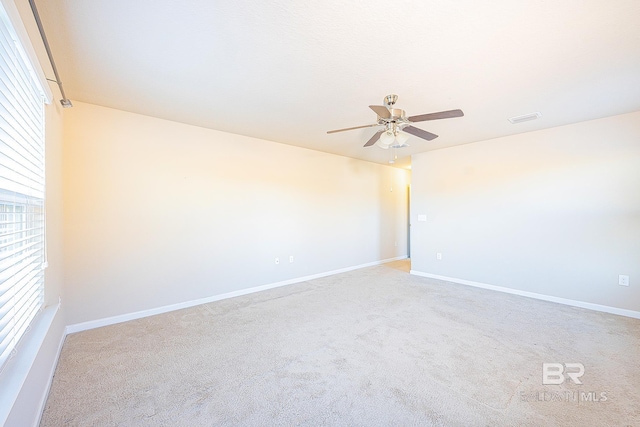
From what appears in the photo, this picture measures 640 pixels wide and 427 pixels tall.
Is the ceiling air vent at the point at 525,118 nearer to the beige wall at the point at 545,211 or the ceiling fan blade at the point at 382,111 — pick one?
the beige wall at the point at 545,211

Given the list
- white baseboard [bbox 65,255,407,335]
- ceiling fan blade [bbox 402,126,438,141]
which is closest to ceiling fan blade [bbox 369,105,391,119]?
ceiling fan blade [bbox 402,126,438,141]

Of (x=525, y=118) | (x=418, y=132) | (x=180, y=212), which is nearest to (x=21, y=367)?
(x=180, y=212)

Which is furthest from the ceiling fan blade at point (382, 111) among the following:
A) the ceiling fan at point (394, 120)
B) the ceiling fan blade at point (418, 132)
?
the ceiling fan blade at point (418, 132)

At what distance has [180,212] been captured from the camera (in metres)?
3.41

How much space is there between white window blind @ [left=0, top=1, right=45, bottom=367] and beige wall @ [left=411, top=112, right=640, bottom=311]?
5.20 metres

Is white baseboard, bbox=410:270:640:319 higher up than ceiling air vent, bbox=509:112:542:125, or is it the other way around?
ceiling air vent, bbox=509:112:542:125

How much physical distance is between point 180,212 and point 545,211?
202 inches

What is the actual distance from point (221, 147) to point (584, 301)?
5403 millimetres

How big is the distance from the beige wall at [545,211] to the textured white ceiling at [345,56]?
1.77 ft

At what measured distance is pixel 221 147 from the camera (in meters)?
3.75

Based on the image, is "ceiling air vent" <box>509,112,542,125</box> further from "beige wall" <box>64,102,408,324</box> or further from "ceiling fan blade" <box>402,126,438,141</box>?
"beige wall" <box>64,102,408,324</box>

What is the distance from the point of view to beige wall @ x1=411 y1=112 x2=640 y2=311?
3168 millimetres

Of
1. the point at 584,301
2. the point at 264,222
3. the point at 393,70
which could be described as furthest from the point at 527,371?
the point at 264,222

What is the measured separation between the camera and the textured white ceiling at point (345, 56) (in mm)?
1567
